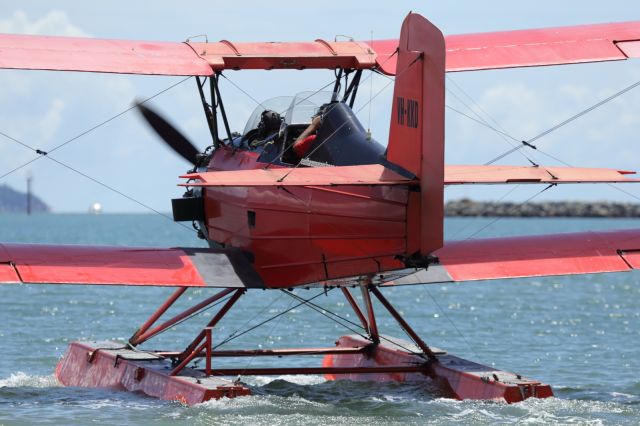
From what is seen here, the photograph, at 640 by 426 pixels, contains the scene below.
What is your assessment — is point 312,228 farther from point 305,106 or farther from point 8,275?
point 8,275

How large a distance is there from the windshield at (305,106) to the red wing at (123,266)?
145 cm

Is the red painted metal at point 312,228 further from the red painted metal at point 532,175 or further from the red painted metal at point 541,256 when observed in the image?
the red painted metal at point 541,256

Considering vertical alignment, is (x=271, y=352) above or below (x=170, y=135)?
below

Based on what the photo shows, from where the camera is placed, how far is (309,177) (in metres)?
10.2

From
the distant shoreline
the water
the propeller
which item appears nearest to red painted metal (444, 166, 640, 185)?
the water

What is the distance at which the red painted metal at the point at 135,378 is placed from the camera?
11.5m

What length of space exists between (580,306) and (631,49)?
13.2 m

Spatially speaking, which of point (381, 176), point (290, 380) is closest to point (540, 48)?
point (381, 176)

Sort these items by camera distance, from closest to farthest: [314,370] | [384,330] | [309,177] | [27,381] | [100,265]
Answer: [309,177], [100,265], [314,370], [27,381], [384,330]

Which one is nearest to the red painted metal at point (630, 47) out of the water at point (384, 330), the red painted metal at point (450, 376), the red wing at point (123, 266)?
the water at point (384, 330)

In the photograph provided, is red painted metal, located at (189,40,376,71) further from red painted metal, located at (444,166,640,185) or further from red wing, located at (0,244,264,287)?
red painted metal, located at (444,166,640,185)

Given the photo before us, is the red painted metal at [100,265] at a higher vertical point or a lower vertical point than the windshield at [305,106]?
lower

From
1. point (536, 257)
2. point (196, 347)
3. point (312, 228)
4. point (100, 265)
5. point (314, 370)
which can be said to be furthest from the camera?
point (536, 257)

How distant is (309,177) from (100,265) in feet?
8.75
